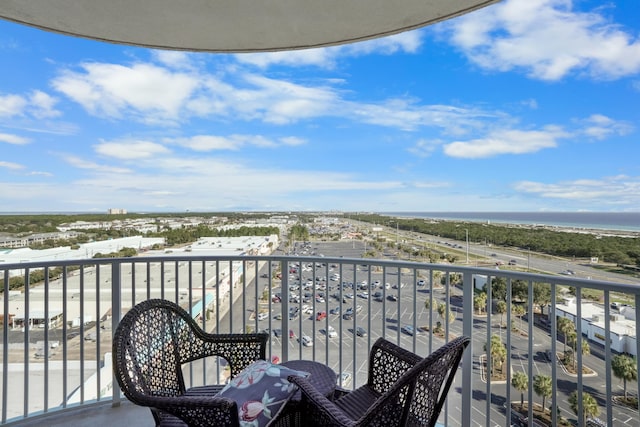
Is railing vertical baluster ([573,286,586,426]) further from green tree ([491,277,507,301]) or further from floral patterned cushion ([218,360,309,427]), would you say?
floral patterned cushion ([218,360,309,427])

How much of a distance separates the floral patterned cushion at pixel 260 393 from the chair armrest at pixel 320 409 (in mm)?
121

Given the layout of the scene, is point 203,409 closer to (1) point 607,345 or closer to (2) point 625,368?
(1) point 607,345

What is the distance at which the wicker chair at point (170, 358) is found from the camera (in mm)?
1396

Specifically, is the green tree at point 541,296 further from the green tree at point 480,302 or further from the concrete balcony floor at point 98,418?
the concrete balcony floor at point 98,418

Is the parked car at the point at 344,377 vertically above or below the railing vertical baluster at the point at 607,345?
below

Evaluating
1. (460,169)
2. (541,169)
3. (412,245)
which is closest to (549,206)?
(541,169)

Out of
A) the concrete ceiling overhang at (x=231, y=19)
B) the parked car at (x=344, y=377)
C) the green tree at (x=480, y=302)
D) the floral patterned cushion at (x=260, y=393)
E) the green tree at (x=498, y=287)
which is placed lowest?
the parked car at (x=344, y=377)

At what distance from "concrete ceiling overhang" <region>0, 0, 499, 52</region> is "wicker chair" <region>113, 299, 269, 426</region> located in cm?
185

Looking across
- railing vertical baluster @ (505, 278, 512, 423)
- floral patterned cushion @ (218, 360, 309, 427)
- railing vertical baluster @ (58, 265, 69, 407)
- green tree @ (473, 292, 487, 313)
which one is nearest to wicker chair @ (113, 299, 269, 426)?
floral patterned cushion @ (218, 360, 309, 427)

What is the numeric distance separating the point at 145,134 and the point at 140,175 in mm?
2166

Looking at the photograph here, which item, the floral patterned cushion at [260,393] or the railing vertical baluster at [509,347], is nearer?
the floral patterned cushion at [260,393]

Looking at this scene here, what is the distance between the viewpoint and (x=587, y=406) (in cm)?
229

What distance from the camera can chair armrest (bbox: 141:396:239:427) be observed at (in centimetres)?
137

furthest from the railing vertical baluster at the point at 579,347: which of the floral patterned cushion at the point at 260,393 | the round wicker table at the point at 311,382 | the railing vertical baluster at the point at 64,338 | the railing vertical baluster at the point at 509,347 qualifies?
the railing vertical baluster at the point at 64,338
